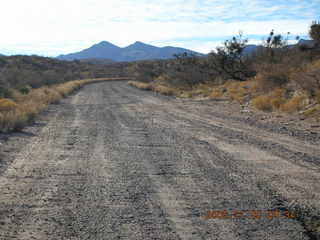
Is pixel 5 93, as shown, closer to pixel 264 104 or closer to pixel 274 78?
pixel 264 104

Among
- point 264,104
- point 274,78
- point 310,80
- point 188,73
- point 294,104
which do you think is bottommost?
point 264,104

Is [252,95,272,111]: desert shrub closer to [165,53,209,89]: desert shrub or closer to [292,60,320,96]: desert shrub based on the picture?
[292,60,320,96]: desert shrub

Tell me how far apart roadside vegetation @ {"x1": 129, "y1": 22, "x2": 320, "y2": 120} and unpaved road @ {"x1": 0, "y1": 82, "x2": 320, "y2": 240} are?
599cm

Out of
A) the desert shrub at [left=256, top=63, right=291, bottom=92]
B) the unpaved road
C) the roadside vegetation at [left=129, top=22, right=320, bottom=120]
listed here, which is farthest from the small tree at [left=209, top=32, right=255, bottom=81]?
the unpaved road

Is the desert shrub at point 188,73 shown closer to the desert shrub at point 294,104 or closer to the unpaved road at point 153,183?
the desert shrub at point 294,104

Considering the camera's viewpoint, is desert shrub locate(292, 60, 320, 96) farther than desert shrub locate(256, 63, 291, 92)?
No

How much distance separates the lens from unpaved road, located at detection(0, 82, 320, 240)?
4.93 metres

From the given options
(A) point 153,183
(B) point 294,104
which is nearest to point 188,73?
(B) point 294,104

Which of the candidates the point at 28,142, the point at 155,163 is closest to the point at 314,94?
the point at 155,163
